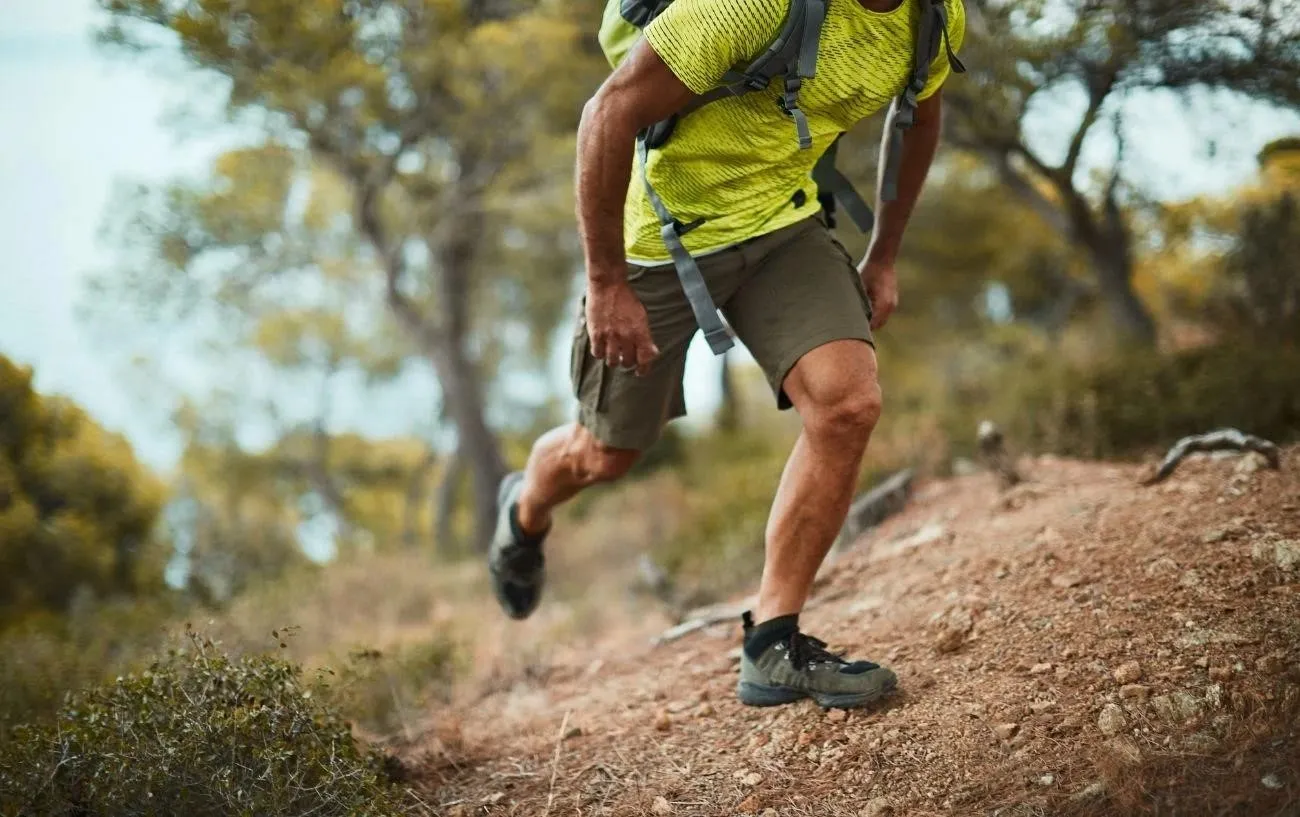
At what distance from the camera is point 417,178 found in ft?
38.9

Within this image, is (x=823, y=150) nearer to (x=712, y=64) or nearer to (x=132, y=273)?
(x=712, y=64)

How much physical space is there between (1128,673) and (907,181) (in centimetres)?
151

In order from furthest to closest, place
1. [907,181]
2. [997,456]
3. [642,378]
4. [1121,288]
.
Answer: [1121,288], [997,456], [907,181], [642,378]

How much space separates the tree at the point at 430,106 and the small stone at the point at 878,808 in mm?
6780

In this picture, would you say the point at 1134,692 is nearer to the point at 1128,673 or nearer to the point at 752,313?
the point at 1128,673

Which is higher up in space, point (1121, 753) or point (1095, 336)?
point (1121, 753)

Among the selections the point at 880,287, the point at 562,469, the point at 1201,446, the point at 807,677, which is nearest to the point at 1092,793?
the point at 807,677

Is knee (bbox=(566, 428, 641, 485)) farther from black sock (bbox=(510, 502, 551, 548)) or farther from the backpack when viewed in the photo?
the backpack

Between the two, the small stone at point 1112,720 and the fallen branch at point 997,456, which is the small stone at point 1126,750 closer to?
the small stone at point 1112,720

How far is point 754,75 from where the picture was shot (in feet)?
7.87

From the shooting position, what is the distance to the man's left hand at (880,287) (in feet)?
10.3

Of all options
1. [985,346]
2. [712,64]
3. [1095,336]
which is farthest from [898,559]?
[985,346]

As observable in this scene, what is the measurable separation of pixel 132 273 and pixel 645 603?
8.45 meters

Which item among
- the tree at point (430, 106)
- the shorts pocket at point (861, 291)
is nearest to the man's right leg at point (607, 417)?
the shorts pocket at point (861, 291)
